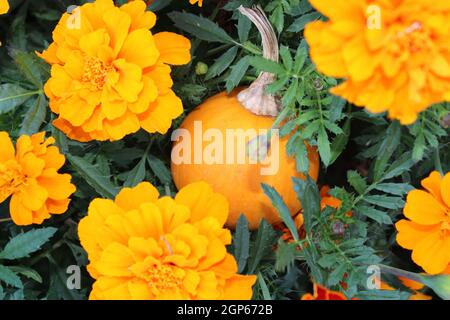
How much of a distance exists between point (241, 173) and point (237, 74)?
18cm

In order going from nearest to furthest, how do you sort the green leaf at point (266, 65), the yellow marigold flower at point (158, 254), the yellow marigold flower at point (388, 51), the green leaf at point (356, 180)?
the yellow marigold flower at point (388, 51)
the yellow marigold flower at point (158, 254)
the green leaf at point (266, 65)
the green leaf at point (356, 180)

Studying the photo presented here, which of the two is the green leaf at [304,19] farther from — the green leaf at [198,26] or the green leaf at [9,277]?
the green leaf at [9,277]

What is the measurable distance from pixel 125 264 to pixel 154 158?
0.39 m

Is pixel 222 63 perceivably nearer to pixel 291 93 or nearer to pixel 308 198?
pixel 291 93

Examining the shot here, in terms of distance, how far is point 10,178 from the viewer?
3.90ft

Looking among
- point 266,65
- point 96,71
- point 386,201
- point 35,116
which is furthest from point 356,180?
point 35,116

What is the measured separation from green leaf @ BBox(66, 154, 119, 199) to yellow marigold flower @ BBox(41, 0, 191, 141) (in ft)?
0.26

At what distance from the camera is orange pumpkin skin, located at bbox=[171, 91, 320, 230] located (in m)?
1.24

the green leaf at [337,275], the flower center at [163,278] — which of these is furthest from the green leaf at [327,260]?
the flower center at [163,278]

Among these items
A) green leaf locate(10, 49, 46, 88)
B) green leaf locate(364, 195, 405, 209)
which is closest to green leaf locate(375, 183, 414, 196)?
green leaf locate(364, 195, 405, 209)

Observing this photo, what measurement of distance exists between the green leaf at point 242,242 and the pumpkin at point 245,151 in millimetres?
90

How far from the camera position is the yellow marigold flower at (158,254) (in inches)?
39.3

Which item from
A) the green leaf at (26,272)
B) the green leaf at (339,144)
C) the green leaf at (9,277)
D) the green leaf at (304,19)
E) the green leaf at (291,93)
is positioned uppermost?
the green leaf at (304,19)

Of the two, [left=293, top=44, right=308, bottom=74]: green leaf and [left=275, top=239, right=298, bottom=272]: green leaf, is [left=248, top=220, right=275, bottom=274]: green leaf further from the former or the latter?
[left=293, top=44, right=308, bottom=74]: green leaf
